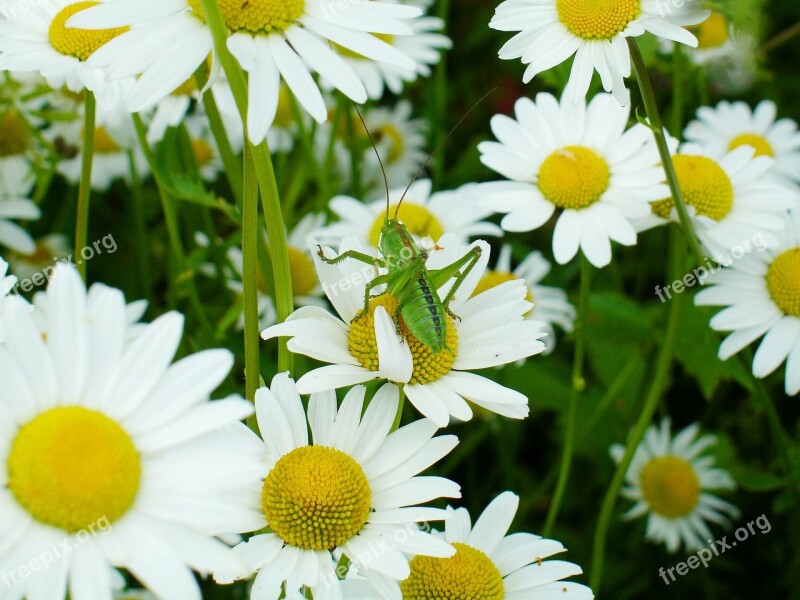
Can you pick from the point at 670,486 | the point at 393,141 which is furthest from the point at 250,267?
the point at 393,141

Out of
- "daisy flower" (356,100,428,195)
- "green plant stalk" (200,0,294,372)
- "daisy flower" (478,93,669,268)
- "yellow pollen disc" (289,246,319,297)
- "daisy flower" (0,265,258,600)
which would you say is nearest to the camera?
"daisy flower" (0,265,258,600)

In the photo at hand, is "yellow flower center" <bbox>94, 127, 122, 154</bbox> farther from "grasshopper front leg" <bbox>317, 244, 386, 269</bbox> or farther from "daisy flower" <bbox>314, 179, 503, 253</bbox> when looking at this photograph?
"grasshopper front leg" <bbox>317, 244, 386, 269</bbox>

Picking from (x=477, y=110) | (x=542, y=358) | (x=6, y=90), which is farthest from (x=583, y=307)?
(x=477, y=110)

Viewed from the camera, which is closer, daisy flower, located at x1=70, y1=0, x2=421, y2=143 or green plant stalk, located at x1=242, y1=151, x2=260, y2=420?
daisy flower, located at x1=70, y1=0, x2=421, y2=143

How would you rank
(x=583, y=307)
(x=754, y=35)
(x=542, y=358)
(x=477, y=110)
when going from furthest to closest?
(x=477, y=110), (x=542, y=358), (x=583, y=307), (x=754, y=35)

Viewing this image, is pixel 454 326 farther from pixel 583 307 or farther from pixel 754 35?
pixel 754 35

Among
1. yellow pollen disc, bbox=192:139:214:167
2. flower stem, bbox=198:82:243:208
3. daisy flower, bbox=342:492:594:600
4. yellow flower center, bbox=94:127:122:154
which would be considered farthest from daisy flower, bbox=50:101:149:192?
daisy flower, bbox=342:492:594:600
